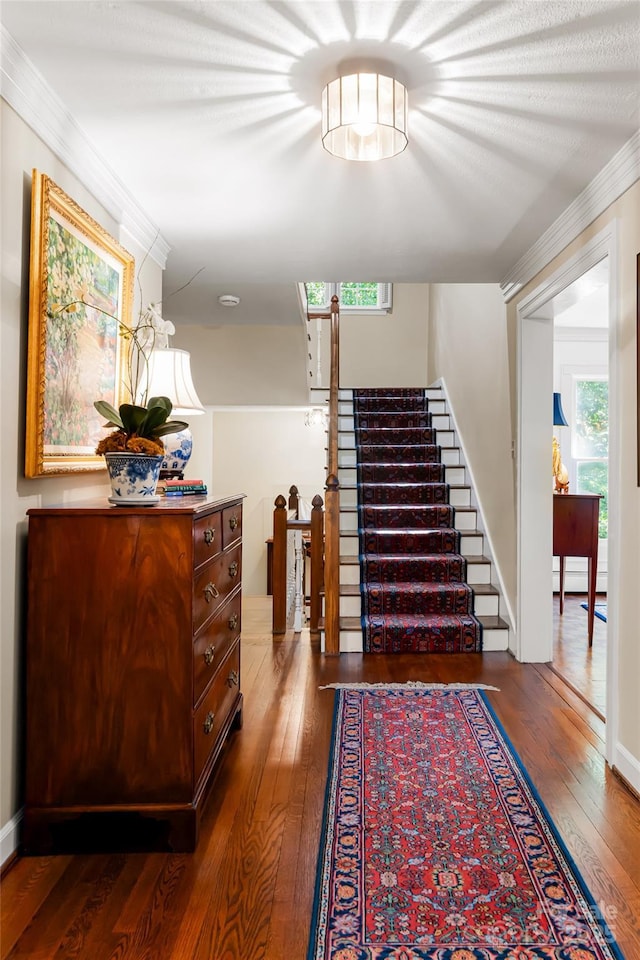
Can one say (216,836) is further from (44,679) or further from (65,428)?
(65,428)

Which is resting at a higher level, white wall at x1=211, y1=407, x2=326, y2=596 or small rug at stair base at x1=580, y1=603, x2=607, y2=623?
white wall at x1=211, y1=407, x2=326, y2=596

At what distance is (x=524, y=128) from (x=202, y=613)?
191cm

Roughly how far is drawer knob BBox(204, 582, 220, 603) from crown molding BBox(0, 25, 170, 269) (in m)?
1.49

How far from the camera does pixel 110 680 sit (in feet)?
5.93

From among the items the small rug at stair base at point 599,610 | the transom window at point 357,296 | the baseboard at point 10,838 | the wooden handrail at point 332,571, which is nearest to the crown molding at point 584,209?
the wooden handrail at point 332,571

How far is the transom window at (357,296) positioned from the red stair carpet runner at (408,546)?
209cm

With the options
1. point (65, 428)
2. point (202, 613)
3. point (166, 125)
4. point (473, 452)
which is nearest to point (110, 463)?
point (65, 428)

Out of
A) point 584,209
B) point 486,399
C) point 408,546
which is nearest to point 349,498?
point 408,546

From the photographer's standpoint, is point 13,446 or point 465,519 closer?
point 13,446

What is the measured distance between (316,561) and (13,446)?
9.11 feet

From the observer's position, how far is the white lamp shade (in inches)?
97.7

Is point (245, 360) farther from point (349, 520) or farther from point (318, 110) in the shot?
point (318, 110)

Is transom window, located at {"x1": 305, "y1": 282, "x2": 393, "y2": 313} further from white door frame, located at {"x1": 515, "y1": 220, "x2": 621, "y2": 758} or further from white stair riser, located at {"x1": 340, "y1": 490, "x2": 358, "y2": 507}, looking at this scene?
white door frame, located at {"x1": 515, "y1": 220, "x2": 621, "y2": 758}

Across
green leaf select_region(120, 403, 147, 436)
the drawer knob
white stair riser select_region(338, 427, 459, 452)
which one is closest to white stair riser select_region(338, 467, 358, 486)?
white stair riser select_region(338, 427, 459, 452)
